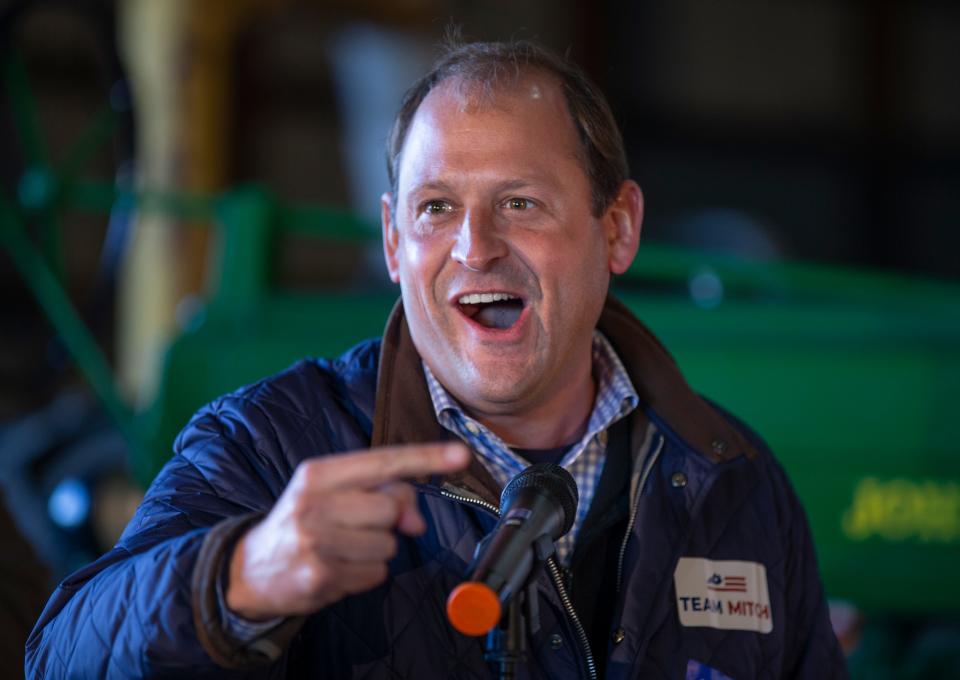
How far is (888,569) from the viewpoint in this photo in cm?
280

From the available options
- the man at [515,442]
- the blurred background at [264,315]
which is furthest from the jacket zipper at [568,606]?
the blurred background at [264,315]

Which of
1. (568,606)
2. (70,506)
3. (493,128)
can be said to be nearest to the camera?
(568,606)

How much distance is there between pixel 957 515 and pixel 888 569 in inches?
8.4

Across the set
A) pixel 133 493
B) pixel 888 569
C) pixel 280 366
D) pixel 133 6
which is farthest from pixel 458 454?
pixel 133 6

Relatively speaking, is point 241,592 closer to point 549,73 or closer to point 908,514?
point 549,73

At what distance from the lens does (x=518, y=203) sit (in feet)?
4.78

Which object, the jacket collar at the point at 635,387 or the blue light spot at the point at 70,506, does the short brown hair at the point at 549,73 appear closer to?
the jacket collar at the point at 635,387

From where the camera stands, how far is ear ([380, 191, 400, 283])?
1.59 meters

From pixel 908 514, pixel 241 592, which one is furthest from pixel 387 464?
pixel 908 514

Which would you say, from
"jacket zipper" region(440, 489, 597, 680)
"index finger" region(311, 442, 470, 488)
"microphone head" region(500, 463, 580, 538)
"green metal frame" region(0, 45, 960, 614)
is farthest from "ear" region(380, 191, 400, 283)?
"green metal frame" region(0, 45, 960, 614)

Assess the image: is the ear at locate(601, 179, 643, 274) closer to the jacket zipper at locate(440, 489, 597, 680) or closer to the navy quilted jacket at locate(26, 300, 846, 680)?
the navy quilted jacket at locate(26, 300, 846, 680)

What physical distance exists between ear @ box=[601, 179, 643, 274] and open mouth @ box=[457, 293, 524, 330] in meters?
0.19

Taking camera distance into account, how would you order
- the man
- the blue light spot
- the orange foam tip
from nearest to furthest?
1. the orange foam tip
2. the man
3. the blue light spot

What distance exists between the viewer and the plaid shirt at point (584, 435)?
147 centimetres
